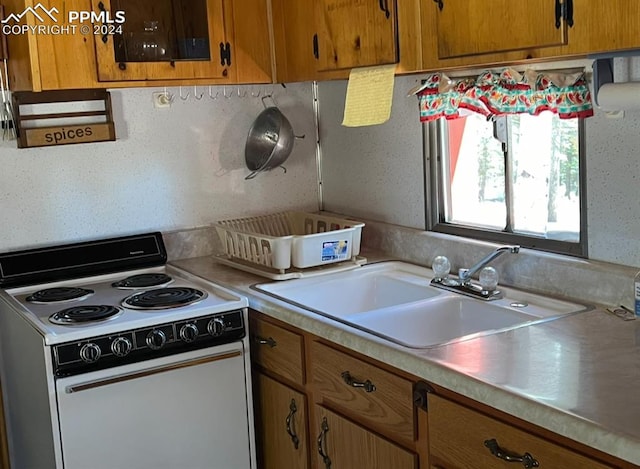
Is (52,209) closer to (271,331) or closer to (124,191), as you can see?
(124,191)

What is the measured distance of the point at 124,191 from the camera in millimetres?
2990

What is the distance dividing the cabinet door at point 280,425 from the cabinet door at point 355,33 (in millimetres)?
995

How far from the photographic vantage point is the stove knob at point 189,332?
7.95 ft

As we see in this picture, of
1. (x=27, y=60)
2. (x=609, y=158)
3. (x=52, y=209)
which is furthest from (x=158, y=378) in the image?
(x=609, y=158)

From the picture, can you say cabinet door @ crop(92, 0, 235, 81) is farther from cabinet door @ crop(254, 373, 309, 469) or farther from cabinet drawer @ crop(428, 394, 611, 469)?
cabinet drawer @ crop(428, 394, 611, 469)

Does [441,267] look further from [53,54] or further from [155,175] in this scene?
[53,54]

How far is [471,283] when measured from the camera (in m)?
2.47

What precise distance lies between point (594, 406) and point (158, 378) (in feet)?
4.36

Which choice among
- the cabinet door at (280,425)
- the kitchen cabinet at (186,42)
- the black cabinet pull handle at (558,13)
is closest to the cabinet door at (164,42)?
the kitchen cabinet at (186,42)

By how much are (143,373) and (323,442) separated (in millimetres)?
553

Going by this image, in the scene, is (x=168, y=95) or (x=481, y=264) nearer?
(x=481, y=264)

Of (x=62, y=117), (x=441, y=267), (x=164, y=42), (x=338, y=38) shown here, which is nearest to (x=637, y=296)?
(x=441, y=267)

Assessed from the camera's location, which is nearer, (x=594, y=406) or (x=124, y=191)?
(x=594, y=406)

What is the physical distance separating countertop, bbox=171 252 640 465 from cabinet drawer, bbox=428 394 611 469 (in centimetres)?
5
